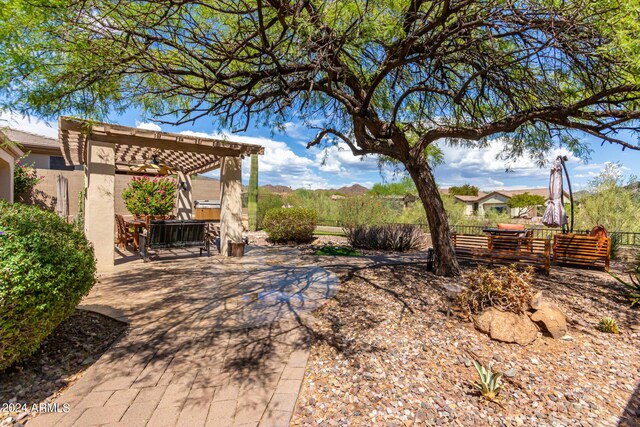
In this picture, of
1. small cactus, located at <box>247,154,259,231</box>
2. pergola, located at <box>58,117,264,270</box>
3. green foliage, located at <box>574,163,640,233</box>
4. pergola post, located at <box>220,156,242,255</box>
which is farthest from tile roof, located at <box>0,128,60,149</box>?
green foliage, located at <box>574,163,640,233</box>

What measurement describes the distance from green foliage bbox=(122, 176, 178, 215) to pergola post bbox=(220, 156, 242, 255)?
3.68m

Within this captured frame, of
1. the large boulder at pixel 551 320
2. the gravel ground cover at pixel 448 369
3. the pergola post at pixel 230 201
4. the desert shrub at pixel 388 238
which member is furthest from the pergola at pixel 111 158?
the large boulder at pixel 551 320

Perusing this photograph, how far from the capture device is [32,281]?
7.71ft

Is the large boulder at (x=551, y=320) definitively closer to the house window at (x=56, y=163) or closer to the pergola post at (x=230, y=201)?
the pergola post at (x=230, y=201)

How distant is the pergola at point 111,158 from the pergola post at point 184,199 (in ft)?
9.36

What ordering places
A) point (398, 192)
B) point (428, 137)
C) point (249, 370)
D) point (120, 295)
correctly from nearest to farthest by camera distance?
point (249, 370) < point (120, 295) < point (428, 137) < point (398, 192)

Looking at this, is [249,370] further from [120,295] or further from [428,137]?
[428,137]

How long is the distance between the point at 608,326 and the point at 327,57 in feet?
16.0

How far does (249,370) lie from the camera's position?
2816mm

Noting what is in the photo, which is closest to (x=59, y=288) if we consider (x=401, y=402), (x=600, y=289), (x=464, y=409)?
(x=401, y=402)

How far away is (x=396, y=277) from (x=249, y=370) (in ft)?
12.2

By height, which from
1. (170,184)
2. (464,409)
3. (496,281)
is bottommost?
(464,409)

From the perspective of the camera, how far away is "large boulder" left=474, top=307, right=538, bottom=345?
342cm

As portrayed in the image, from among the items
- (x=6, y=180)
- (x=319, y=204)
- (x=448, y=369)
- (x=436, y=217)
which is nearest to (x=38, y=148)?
(x=6, y=180)
